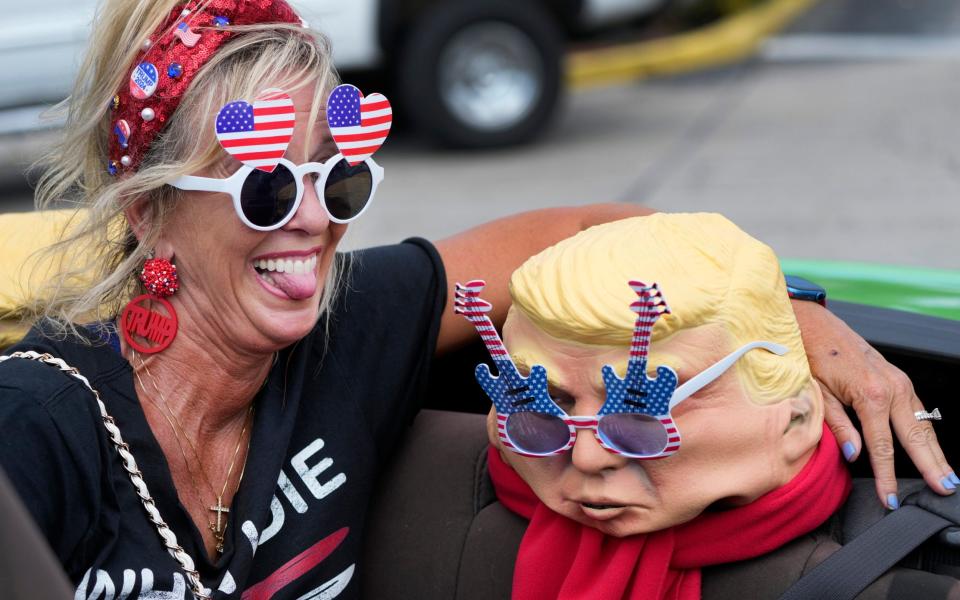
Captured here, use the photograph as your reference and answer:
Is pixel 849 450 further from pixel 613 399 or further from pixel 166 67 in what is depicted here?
pixel 166 67

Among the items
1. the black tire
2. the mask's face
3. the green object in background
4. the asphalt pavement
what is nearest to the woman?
the mask's face

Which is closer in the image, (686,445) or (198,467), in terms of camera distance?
(686,445)

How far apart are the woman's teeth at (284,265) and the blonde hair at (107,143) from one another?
5.1 inches

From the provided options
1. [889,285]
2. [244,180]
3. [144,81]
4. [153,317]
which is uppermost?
[144,81]

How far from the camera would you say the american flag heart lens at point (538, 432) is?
160cm

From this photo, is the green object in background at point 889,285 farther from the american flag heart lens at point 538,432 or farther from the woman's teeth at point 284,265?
the woman's teeth at point 284,265

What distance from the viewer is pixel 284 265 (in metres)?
1.75

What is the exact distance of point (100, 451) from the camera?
1.62 meters

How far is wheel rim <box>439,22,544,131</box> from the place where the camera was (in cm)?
730

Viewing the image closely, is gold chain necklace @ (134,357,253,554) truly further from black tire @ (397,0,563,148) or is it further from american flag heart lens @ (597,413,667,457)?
black tire @ (397,0,563,148)

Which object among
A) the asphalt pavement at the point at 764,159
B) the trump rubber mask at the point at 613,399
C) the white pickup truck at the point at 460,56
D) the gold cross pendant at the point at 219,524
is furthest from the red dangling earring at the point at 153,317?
the white pickup truck at the point at 460,56

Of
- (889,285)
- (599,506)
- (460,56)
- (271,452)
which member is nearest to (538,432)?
(599,506)

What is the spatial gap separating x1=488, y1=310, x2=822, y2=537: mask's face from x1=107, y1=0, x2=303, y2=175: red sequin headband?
1.96 feet

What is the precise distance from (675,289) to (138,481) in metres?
0.76
